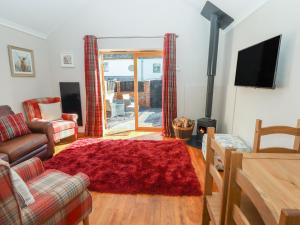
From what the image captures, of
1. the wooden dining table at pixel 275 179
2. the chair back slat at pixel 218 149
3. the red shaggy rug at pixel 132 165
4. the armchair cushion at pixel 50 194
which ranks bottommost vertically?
the red shaggy rug at pixel 132 165

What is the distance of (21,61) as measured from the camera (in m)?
3.48

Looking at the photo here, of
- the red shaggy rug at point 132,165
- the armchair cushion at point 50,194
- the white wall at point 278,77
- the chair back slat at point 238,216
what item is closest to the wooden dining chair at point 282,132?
the white wall at point 278,77

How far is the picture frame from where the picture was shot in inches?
160

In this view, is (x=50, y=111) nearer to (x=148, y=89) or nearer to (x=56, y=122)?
(x=56, y=122)

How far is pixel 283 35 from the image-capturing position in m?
1.89

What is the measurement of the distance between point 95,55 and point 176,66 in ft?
5.59

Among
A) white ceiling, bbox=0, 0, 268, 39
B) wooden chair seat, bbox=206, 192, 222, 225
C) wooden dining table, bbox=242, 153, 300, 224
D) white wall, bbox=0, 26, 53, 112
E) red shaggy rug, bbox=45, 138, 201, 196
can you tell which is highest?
white ceiling, bbox=0, 0, 268, 39

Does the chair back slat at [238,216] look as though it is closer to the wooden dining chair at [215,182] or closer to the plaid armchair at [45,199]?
the wooden dining chair at [215,182]

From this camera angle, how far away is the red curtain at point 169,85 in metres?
3.74

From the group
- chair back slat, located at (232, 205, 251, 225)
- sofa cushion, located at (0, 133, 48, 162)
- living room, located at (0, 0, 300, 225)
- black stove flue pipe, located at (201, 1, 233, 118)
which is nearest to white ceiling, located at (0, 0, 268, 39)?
living room, located at (0, 0, 300, 225)

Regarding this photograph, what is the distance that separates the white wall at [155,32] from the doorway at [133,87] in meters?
0.32

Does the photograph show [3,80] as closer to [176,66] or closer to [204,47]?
[176,66]

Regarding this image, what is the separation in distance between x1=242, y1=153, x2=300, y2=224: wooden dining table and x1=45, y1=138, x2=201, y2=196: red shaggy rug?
112 cm

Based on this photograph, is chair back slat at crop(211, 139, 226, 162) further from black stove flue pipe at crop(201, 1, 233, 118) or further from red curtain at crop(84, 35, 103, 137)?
red curtain at crop(84, 35, 103, 137)
